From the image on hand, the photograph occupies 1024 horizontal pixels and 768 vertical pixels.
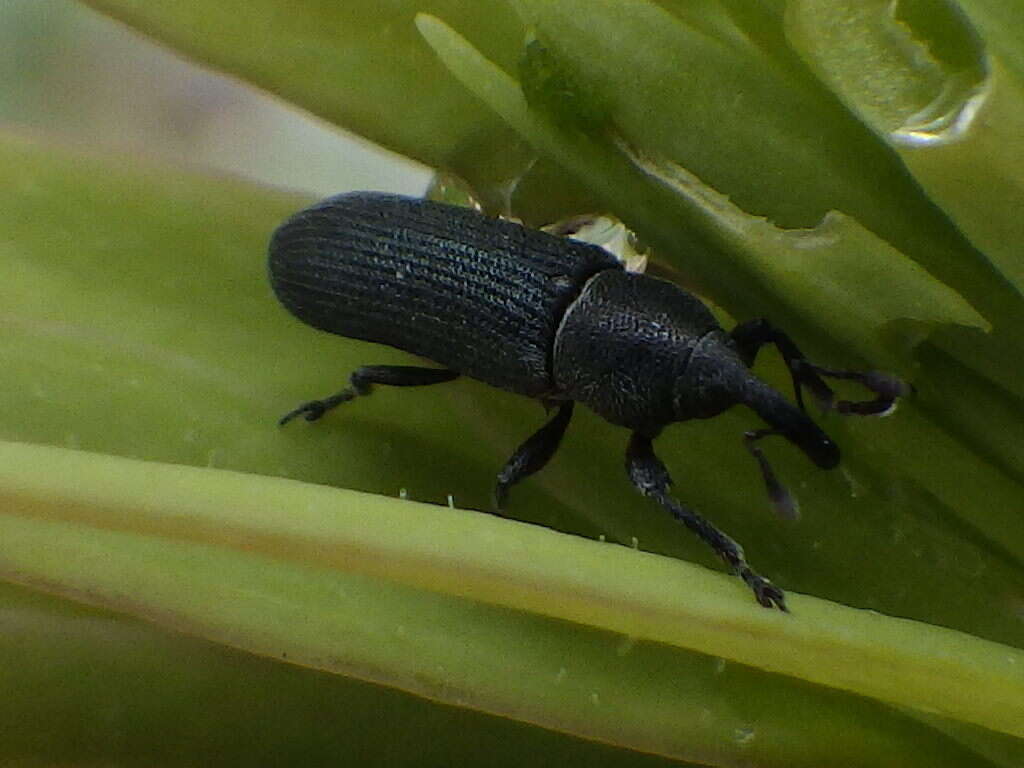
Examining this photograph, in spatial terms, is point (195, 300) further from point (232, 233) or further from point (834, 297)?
point (834, 297)

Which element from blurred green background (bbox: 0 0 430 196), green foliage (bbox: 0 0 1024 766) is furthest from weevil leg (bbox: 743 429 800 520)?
blurred green background (bbox: 0 0 430 196)

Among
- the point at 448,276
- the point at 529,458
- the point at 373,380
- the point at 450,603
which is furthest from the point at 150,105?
the point at 450,603

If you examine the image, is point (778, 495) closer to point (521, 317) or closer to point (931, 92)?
point (931, 92)

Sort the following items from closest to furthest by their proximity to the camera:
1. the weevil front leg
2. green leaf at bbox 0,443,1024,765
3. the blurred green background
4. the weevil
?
green leaf at bbox 0,443,1024,765 → the weevil front leg → the weevil → the blurred green background

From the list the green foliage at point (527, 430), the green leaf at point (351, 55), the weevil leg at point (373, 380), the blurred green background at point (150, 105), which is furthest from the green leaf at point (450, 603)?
the blurred green background at point (150, 105)

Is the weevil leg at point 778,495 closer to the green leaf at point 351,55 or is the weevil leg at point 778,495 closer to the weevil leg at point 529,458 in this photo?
the weevil leg at point 529,458

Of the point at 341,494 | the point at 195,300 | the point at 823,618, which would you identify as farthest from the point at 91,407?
the point at 823,618

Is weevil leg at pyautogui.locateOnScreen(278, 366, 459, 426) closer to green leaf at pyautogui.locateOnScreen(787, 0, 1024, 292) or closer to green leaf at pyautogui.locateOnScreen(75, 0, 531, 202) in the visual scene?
green leaf at pyautogui.locateOnScreen(75, 0, 531, 202)
